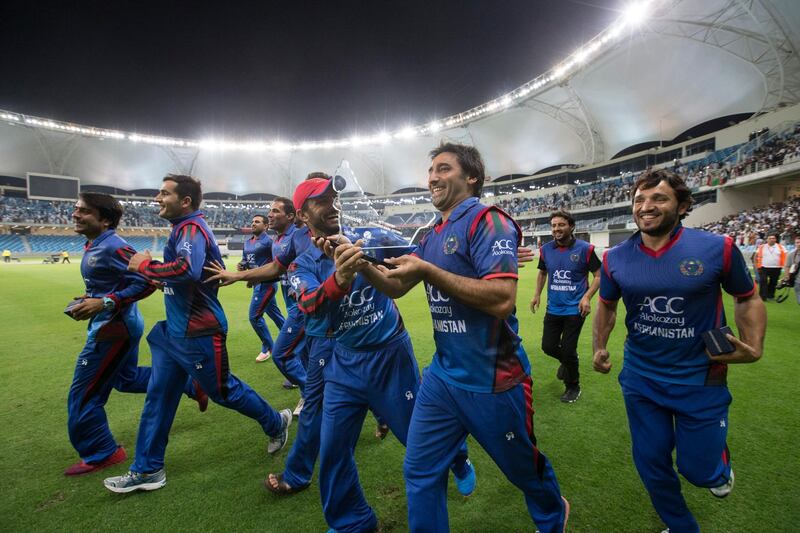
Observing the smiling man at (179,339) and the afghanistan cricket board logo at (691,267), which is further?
the smiling man at (179,339)

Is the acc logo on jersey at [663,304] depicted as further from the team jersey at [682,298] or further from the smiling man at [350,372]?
the smiling man at [350,372]

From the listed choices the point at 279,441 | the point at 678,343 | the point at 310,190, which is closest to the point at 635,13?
the point at 678,343

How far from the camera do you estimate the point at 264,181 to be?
6425 cm

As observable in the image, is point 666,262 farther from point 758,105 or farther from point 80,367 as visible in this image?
point 758,105

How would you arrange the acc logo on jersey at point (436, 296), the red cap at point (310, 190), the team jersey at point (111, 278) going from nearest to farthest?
the acc logo on jersey at point (436, 296) < the red cap at point (310, 190) < the team jersey at point (111, 278)

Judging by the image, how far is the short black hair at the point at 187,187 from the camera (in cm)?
333

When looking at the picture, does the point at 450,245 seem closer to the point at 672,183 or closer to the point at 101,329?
the point at 672,183

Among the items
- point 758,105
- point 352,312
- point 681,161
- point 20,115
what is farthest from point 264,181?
point 352,312

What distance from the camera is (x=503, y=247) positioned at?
1.77 m

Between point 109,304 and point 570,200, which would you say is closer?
point 109,304

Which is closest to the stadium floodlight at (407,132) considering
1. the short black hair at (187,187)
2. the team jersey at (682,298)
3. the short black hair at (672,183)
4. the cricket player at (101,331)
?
the short black hair at (187,187)

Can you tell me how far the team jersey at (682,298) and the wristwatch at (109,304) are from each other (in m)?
4.23

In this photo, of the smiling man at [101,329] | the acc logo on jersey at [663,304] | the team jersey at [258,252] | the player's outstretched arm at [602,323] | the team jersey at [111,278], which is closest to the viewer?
the acc logo on jersey at [663,304]

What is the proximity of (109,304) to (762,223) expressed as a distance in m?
33.6
